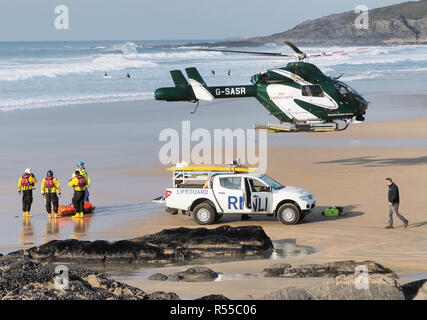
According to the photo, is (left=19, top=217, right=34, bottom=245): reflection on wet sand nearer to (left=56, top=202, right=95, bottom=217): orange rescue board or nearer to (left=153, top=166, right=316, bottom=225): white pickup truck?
(left=56, top=202, right=95, bottom=217): orange rescue board

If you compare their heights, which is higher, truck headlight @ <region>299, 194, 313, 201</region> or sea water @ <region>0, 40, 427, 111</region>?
sea water @ <region>0, 40, 427, 111</region>

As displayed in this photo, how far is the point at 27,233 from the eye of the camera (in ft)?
70.6

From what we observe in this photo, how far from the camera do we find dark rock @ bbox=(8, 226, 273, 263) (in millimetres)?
18344

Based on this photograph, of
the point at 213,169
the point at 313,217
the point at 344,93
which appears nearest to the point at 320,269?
the point at 313,217

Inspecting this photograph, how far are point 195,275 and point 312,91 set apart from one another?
1537 cm

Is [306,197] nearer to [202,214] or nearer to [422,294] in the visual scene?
[202,214]

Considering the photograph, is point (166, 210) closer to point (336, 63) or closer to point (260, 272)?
point (260, 272)

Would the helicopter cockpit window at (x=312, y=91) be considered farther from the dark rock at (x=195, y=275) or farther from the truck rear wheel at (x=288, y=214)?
the dark rock at (x=195, y=275)

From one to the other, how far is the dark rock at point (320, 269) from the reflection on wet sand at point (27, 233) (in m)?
6.41

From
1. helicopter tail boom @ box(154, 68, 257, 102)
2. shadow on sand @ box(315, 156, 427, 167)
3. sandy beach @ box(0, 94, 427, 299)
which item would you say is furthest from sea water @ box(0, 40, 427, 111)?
shadow on sand @ box(315, 156, 427, 167)

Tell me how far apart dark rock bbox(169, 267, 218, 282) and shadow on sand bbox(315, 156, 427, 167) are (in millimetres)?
16013

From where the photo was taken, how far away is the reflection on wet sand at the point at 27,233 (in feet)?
67.8

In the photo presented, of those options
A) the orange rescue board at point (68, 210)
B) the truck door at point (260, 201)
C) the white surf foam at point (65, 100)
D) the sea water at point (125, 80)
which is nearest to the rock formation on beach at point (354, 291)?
the truck door at point (260, 201)
